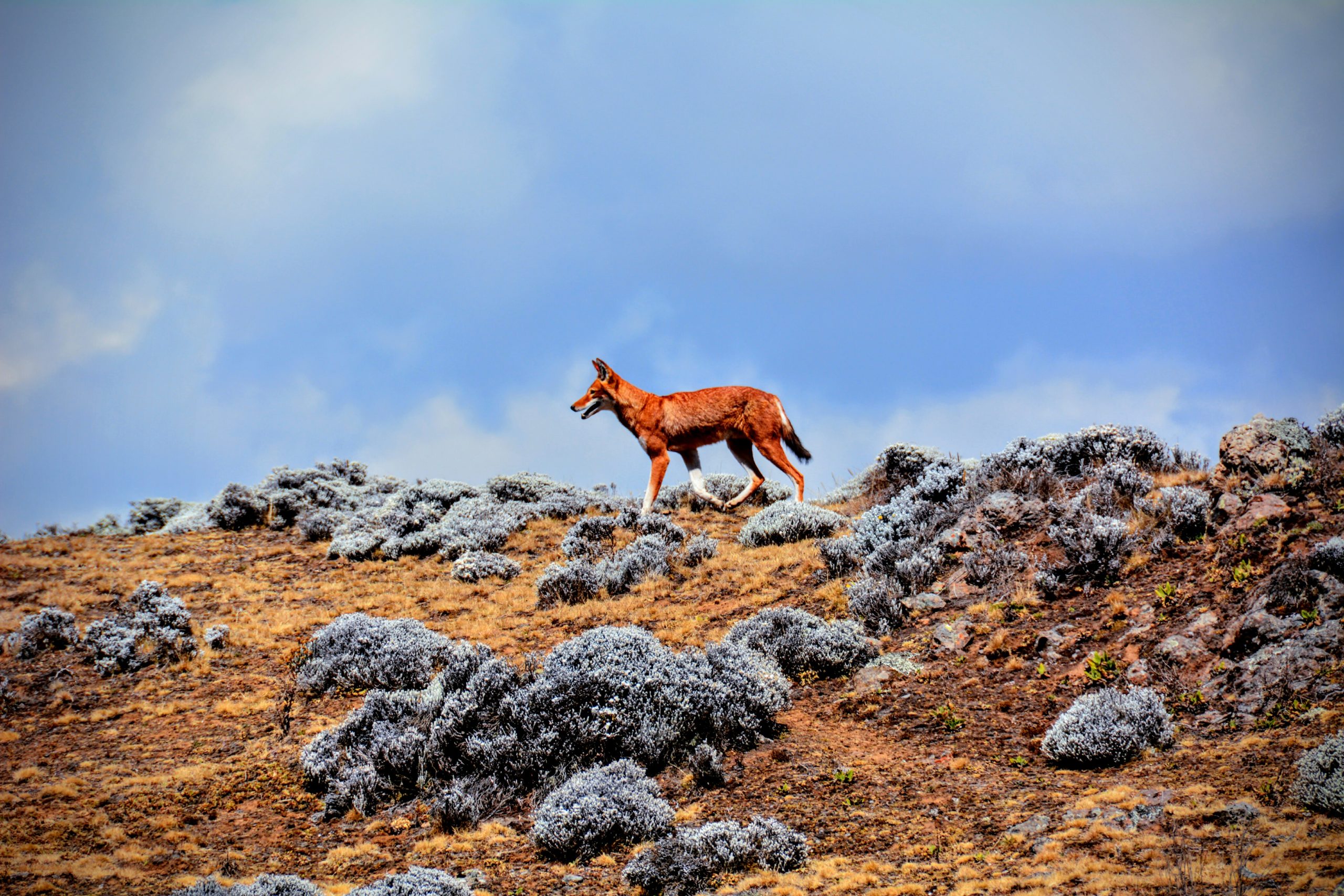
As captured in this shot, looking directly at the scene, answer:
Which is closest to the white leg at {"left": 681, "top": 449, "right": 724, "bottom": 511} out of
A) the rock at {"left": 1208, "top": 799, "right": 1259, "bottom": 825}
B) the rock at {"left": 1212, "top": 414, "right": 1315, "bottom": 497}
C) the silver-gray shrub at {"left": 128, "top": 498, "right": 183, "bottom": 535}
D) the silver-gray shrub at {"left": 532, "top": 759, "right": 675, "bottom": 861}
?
the rock at {"left": 1212, "top": 414, "right": 1315, "bottom": 497}

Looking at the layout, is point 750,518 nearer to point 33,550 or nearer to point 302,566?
point 302,566

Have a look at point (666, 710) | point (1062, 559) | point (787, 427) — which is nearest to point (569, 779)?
point (666, 710)

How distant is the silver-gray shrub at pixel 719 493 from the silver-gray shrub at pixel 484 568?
4.52 metres

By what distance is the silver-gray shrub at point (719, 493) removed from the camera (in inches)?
786

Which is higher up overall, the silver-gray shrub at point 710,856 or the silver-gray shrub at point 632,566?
the silver-gray shrub at point 632,566

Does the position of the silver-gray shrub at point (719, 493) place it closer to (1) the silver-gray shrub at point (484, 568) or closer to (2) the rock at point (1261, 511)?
(1) the silver-gray shrub at point (484, 568)

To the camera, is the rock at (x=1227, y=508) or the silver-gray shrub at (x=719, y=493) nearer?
the rock at (x=1227, y=508)

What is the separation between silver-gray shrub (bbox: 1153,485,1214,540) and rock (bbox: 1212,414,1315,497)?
43 cm

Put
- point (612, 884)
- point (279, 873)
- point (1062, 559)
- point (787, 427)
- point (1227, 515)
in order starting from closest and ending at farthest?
point (612, 884), point (279, 873), point (1227, 515), point (1062, 559), point (787, 427)

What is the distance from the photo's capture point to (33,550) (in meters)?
18.2

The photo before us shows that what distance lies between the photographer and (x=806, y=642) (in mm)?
10188

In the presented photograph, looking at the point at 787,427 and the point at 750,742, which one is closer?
Result: the point at 750,742

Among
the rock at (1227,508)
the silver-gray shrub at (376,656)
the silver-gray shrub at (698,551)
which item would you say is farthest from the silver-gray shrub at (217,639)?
the rock at (1227,508)

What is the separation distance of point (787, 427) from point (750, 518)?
2.27 meters
